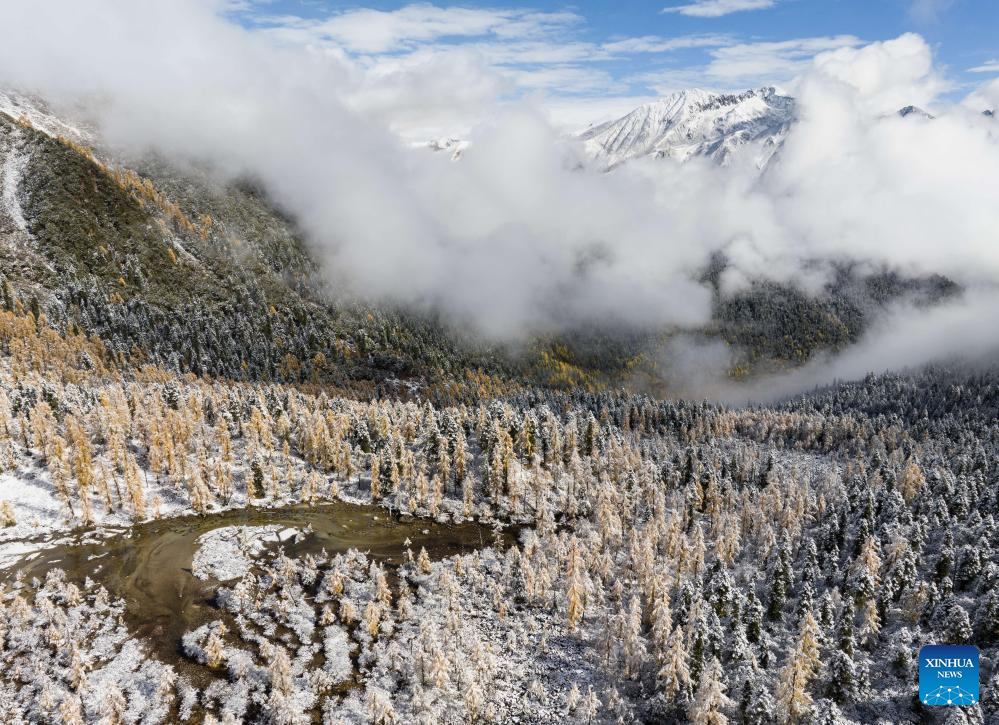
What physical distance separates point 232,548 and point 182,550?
1054cm

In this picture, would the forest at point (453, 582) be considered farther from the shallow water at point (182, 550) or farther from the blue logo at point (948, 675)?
the blue logo at point (948, 675)

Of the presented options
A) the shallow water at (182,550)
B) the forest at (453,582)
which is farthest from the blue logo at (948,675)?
the shallow water at (182,550)

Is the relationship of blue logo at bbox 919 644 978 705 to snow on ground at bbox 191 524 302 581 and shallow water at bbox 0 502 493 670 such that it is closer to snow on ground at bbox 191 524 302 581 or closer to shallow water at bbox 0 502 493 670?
shallow water at bbox 0 502 493 670

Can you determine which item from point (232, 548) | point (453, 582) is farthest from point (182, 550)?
point (453, 582)

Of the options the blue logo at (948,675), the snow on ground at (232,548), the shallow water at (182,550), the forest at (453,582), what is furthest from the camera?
the snow on ground at (232,548)

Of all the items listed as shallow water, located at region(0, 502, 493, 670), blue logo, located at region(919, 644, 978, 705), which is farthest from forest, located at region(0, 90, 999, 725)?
blue logo, located at region(919, 644, 978, 705)

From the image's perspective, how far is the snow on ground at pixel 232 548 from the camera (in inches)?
4400

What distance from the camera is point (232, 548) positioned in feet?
395

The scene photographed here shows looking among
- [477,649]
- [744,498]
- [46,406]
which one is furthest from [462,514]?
[46,406]

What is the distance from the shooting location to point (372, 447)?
174875mm

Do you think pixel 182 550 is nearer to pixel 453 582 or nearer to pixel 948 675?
pixel 453 582

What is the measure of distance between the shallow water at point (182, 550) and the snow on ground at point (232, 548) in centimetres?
199

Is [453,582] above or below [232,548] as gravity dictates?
below

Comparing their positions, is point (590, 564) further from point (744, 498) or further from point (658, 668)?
point (744, 498)
